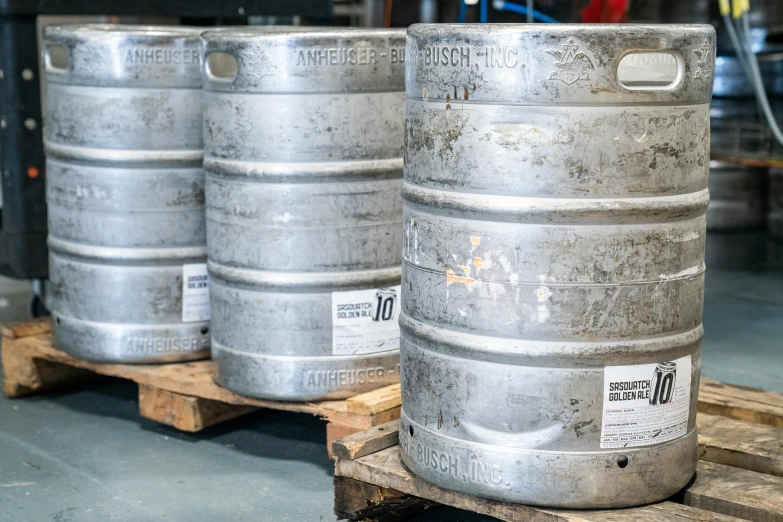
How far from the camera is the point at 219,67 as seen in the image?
3.48m

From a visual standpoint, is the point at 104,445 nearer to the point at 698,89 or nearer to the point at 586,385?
the point at 586,385

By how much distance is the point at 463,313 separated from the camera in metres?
2.30

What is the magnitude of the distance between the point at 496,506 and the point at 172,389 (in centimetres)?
145

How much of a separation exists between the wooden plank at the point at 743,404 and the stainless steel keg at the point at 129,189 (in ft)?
5.55

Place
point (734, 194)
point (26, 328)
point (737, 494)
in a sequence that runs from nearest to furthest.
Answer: point (737, 494) < point (26, 328) < point (734, 194)

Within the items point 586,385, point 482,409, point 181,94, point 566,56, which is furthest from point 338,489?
point 181,94

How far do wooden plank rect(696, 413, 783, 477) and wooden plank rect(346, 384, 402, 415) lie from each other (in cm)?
87

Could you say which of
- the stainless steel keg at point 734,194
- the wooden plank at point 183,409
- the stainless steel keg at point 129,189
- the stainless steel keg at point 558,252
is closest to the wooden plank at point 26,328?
the stainless steel keg at point 129,189

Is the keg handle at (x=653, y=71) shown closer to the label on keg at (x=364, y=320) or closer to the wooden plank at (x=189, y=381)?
the label on keg at (x=364, y=320)

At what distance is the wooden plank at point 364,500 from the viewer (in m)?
2.61

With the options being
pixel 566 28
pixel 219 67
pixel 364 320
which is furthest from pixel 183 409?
pixel 566 28

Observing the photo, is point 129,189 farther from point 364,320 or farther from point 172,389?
Result: point 364,320

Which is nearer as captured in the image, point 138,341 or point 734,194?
point 138,341

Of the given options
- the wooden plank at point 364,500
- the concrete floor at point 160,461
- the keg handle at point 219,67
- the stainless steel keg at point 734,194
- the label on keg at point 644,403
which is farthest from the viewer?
the stainless steel keg at point 734,194
